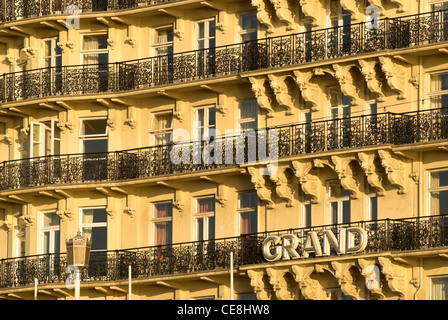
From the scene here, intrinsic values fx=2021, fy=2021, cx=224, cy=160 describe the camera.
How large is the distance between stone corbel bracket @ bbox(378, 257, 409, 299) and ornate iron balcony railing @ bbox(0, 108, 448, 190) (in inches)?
138

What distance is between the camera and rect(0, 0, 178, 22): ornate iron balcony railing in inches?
2581

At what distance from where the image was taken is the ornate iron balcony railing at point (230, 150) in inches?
2307

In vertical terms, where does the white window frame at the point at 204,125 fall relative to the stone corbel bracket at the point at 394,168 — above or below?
above

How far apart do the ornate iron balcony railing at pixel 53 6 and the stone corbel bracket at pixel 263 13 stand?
4293 millimetres

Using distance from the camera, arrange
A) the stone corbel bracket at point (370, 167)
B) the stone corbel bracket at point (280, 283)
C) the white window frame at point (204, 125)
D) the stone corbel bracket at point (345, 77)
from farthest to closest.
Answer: the white window frame at point (204, 125), the stone corbel bracket at point (280, 283), the stone corbel bracket at point (345, 77), the stone corbel bracket at point (370, 167)

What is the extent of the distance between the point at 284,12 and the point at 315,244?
7.43m

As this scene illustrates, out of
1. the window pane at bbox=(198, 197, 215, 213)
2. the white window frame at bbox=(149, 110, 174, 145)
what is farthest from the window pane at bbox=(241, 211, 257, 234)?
the white window frame at bbox=(149, 110, 174, 145)

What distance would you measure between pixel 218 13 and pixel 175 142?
430cm

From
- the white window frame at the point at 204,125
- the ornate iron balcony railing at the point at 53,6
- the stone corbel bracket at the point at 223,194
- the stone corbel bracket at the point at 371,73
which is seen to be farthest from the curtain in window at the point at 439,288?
the ornate iron balcony railing at the point at 53,6

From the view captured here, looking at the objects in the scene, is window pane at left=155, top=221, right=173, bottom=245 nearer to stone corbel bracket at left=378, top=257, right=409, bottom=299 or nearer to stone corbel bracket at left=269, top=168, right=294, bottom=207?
stone corbel bracket at left=269, top=168, right=294, bottom=207

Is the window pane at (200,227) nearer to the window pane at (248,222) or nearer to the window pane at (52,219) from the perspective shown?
the window pane at (248,222)

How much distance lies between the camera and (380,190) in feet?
194

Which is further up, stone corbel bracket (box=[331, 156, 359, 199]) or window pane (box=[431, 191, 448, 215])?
stone corbel bracket (box=[331, 156, 359, 199])

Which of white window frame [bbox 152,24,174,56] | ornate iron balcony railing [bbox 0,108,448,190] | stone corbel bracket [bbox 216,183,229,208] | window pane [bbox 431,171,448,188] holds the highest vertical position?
white window frame [bbox 152,24,174,56]
